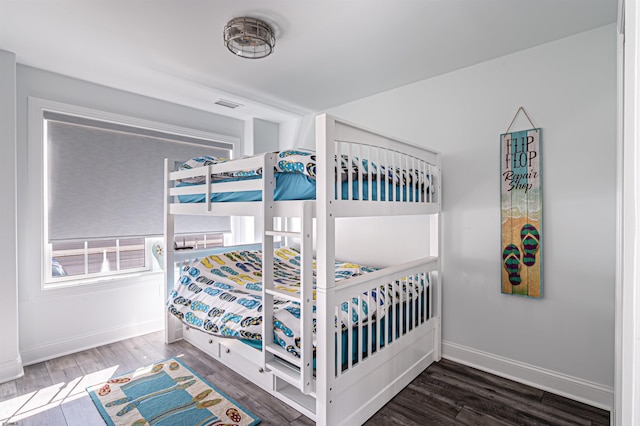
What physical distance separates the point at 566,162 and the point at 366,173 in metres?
1.44

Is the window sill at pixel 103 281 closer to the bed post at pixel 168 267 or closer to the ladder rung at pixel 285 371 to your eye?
the bed post at pixel 168 267

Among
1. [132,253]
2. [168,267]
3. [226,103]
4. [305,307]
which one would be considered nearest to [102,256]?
[132,253]

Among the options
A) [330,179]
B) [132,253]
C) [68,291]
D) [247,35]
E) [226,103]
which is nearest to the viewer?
[330,179]

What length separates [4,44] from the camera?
7.52 feet

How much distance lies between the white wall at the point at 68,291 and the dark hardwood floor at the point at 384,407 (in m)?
0.23

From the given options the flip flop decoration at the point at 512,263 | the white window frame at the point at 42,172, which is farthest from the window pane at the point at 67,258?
the flip flop decoration at the point at 512,263

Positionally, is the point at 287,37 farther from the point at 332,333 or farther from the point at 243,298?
the point at 332,333

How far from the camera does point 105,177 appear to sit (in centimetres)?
300

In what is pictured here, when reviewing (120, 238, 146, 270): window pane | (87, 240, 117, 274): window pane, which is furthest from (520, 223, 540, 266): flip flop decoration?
(87, 240, 117, 274): window pane

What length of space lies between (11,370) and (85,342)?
53 cm

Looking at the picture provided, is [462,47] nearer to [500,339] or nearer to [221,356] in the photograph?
[500,339]

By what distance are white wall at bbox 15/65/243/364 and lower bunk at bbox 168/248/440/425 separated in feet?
2.33

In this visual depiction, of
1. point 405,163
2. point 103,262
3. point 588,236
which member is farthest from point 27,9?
point 588,236

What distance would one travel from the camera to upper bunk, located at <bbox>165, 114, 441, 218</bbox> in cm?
166
